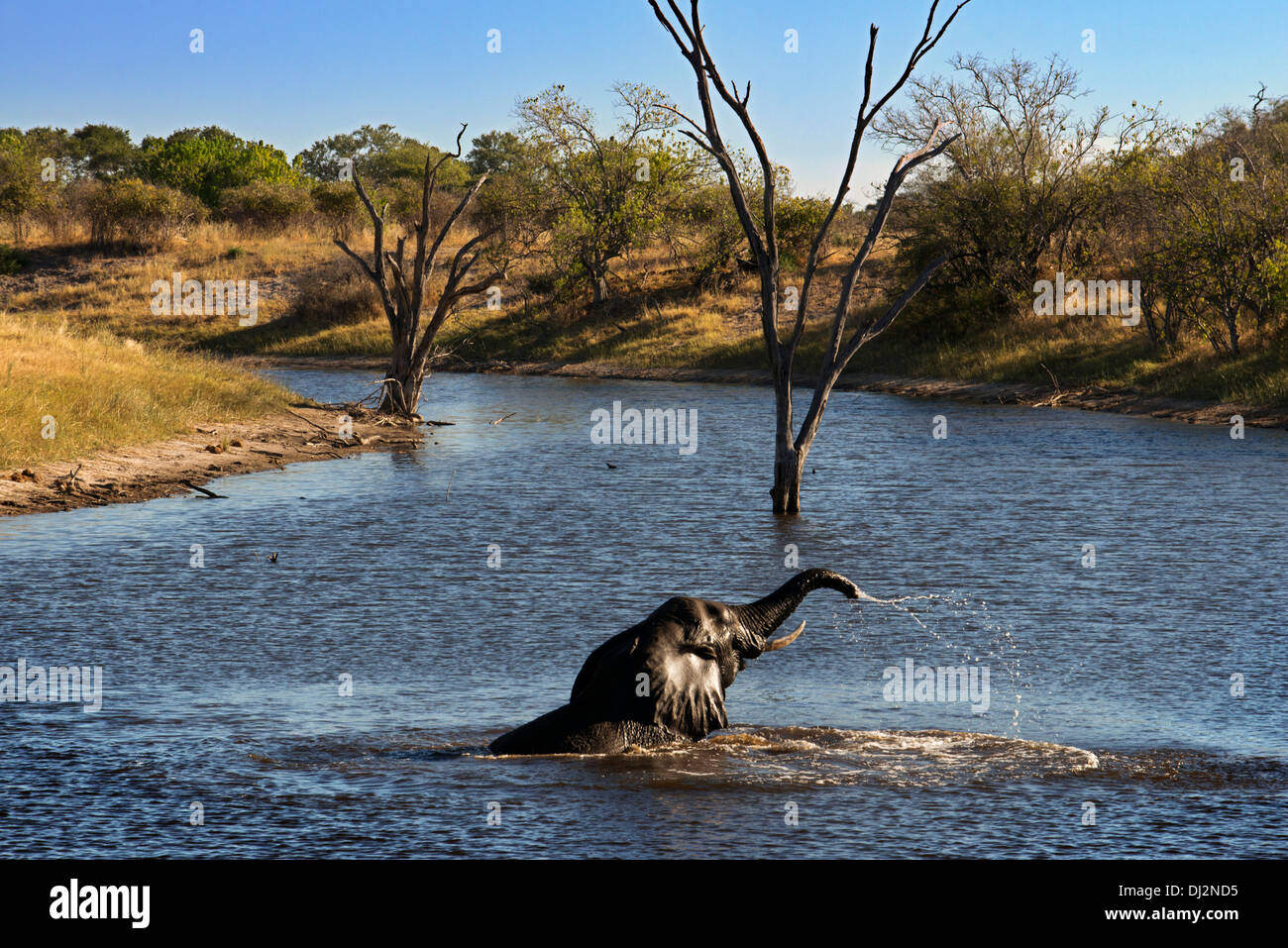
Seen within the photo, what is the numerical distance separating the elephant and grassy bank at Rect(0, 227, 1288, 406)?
22636 millimetres

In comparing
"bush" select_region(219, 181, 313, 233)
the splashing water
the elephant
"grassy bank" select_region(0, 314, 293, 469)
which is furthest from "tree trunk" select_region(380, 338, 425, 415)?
"bush" select_region(219, 181, 313, 233)

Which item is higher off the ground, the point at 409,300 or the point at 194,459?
the point at 409,300

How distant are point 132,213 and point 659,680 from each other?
58.1 metres

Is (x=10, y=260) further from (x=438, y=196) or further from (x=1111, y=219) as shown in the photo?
(x=1111, y=219)

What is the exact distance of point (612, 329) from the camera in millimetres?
46219

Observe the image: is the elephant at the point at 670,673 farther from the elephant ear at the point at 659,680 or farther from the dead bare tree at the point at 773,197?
the dead bare tree at the point at 773,197

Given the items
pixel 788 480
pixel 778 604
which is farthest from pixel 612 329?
pixel 778 604

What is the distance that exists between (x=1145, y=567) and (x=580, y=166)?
37257mm

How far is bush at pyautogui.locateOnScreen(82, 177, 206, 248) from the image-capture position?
59.2m

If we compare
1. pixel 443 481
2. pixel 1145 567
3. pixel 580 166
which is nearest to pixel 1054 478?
pixel 1145 567

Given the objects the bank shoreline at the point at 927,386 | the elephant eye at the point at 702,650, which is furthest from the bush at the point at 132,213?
the elephant eye at the point at 702,650

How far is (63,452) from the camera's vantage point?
61.0 feet

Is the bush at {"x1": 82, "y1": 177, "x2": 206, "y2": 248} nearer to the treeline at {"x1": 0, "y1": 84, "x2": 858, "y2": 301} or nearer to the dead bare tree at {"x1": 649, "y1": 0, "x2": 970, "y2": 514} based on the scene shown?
the treeline at {"x1": 0, "y1": 84, "x2": 858, "y2": 301}
